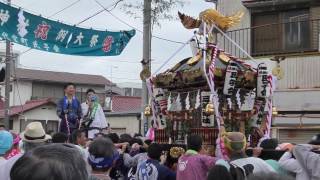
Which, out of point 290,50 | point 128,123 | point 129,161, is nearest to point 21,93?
point 128,123

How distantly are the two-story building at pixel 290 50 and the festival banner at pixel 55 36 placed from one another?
3392 millimetres

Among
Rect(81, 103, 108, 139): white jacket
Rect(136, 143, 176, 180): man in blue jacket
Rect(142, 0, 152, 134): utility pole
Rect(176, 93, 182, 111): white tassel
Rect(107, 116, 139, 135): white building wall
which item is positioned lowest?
Rect(107, 116, 139, 135): white building wall

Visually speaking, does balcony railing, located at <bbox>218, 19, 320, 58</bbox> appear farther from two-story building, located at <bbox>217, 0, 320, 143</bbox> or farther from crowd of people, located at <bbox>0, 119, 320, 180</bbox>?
crowd of people, located at <bbox>0, 119, 320, 180</bbox>

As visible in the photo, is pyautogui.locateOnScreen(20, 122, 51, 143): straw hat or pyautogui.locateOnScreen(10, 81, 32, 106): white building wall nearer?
pyautogui.locateOnScreen(20, 122, 51, 143): straw hat

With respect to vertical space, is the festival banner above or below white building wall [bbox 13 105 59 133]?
above

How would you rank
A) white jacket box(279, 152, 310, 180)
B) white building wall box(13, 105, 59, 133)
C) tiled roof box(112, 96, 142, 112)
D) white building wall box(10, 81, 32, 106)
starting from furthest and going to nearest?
tiled roof box(112, 96, 142, 112)
white building wall box(10, 81, 32, 106)
white building wall box(13, 105, 59, 133)
white jacket box(279, 152, 310, 180)

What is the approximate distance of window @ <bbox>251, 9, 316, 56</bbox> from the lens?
49.3ft

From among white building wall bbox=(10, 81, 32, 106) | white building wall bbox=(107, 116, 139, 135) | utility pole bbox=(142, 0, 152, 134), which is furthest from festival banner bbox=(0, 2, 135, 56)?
white building wall bbox=(10, 81, 32, 106)

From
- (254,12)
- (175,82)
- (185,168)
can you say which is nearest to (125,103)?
(254,12)

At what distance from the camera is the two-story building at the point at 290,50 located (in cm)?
Result: 1441

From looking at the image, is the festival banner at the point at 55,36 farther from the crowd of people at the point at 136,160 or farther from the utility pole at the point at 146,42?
the crowd of people at the point at 136,160

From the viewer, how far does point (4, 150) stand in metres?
4.62

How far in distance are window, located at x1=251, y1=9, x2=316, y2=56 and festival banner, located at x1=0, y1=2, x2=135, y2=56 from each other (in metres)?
3.97

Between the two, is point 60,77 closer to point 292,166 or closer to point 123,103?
point 123,103
